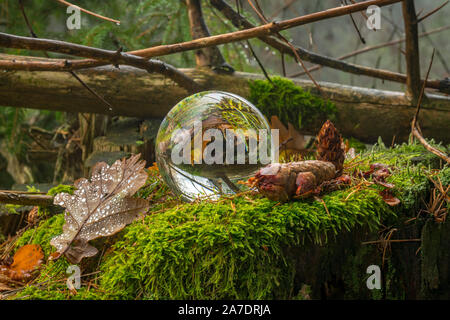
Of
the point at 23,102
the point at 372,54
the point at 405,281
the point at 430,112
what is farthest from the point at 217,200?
the point at 372,54

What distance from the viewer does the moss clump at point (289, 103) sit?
3203mm

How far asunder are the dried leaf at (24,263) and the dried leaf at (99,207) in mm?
249

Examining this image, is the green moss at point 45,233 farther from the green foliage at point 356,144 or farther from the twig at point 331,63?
the green foliage at point 356,144

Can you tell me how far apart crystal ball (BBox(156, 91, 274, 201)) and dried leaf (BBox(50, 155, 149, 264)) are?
193mm

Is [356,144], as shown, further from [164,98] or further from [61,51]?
[61,51]

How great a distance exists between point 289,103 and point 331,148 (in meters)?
1.35

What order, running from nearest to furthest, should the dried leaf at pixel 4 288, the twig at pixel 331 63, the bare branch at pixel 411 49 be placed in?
the dried leaf at pixel 4 288
the bare branch at pixel 411 49
the twig at pixel 331 63

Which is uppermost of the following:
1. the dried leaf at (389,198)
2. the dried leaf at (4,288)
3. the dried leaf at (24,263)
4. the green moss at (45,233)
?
the dried leaf at (389,198)

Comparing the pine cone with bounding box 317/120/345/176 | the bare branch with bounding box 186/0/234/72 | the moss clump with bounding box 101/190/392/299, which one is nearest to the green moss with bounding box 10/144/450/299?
the moss clump with bounding box 101/190/392/299

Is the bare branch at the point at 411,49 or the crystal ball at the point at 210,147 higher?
the bare branch at the point at 411,49

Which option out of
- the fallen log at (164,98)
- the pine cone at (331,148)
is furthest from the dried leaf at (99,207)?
the fallen log at (164,98)

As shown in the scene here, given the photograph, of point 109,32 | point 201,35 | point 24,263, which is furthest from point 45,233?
point 109,32

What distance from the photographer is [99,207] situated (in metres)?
1.70
